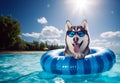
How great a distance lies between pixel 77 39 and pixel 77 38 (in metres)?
0.01

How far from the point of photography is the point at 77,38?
3.49 metres

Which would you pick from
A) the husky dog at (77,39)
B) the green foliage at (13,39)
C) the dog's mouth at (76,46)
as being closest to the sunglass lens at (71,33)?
the husky dog at (77,39)

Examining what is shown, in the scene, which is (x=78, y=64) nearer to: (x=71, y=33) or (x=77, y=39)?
(x=77, y=39)

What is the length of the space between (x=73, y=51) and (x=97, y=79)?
0.60 metres

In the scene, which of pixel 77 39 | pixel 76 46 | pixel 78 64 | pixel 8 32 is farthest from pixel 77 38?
pixel 8 32

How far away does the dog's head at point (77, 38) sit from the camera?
11.5 feet

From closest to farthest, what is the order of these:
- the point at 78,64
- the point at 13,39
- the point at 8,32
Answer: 1. the point at 78,64
2. the point at 8,32
3. the point at 13,39

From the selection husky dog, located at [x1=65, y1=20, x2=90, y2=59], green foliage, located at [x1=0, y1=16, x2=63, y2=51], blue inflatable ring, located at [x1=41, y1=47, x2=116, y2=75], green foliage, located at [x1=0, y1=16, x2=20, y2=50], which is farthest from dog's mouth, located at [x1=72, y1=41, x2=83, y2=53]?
green foliage, located at [x1=0, y1=16, x2=20, y2=50]

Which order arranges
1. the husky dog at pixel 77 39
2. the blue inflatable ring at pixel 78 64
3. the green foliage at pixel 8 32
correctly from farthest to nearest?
the green foliage at pixel 8 32
the husky dog at pixel 77 39
the blue inflatable ring at pixel 78 64

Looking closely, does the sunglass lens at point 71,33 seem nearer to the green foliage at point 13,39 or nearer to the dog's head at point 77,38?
the dog's head at point 77,38

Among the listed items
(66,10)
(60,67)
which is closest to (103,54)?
(60,67)

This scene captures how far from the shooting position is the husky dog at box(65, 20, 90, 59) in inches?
137

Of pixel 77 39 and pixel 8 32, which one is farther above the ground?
pixel 8 32

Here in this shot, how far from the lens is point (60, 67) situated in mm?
3439
